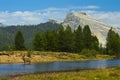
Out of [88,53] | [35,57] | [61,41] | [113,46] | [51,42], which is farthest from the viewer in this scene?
[113,46]

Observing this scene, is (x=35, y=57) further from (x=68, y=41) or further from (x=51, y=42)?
(x=68, y=41)

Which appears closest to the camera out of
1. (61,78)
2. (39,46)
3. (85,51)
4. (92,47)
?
(61,78)

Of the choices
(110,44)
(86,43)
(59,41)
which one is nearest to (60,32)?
(59,41)

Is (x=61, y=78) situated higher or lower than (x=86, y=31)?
lower

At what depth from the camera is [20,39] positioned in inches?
7249

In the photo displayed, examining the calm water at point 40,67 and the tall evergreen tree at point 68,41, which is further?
the tall evergreen tree at point 68,41

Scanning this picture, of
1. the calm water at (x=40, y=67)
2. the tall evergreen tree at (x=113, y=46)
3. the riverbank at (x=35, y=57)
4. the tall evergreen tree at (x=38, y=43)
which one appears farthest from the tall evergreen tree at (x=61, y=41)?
the calm water at (x=40, y=67)

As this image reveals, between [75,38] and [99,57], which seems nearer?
[99,57]

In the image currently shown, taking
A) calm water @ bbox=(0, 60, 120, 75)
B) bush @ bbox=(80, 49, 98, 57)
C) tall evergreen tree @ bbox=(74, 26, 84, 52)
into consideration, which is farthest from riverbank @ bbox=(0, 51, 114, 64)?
calm water @ bbox=(0, 60, 120, 75)

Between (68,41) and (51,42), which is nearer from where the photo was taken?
(51,42)

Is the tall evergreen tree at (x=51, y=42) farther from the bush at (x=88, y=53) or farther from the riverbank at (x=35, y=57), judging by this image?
the riverbank at (x=35, y=57)

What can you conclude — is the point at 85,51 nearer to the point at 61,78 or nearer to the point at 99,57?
the point at 99,57

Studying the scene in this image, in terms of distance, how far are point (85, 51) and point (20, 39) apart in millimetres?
43226

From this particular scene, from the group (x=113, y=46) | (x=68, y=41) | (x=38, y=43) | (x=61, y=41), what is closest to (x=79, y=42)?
(x=68, y=41)
